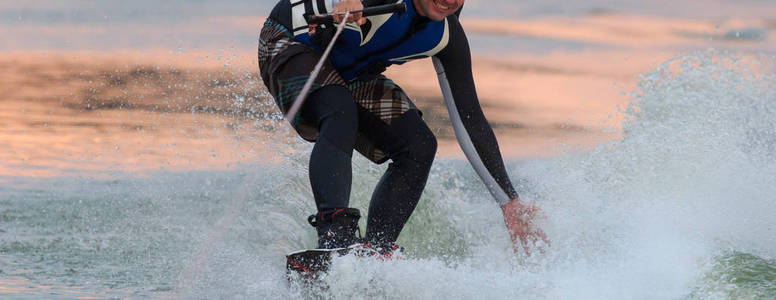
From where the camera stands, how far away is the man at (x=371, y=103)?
10.1ft

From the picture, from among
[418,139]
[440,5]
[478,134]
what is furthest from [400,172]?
[440,5]

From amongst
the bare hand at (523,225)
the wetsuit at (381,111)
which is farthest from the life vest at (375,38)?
the bare hand at (523,225)

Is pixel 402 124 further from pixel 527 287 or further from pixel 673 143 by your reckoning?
pixel 673 143

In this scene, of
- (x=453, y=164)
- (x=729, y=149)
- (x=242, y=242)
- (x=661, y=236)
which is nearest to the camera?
(x=661, y=236)

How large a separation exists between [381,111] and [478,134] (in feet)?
1.59

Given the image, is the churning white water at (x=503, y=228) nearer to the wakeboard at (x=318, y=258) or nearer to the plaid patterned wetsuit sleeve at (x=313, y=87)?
the wakeboard at (x=318, y=258)

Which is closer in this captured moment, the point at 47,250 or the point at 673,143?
the point at 47,250

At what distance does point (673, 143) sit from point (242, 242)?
100 inches

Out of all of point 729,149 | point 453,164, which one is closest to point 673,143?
point 729,149

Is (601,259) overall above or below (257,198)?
above

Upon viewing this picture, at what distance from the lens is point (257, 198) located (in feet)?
17.0

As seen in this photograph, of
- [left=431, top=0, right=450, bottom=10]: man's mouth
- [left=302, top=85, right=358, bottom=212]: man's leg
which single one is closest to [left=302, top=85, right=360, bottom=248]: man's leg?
[left=302, top=85, right=358, bottom=212]: man's leg

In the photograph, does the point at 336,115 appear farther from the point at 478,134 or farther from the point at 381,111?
the point at 478,134

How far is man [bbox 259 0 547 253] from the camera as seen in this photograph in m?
3.09
